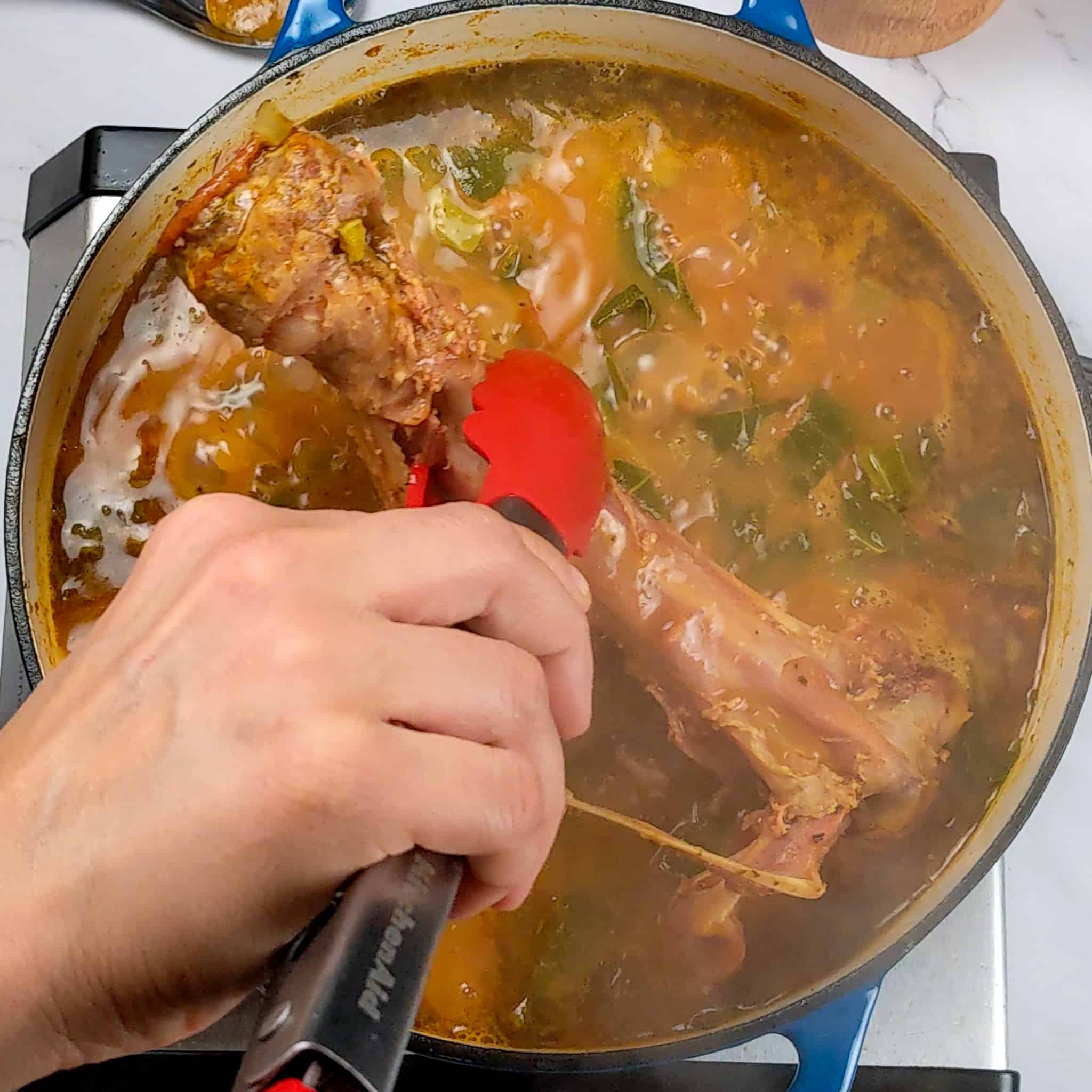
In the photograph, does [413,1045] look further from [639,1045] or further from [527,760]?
[527,760]

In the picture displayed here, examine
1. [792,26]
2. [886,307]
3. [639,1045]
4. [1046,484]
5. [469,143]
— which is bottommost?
[639,1045]

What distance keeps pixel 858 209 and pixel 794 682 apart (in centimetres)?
42

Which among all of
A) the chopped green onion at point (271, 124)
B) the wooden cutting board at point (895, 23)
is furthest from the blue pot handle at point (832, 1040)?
the wooden cutting board at point (895, 23)

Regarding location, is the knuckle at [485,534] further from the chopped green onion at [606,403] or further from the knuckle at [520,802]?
the chopped green onion at [606,403]

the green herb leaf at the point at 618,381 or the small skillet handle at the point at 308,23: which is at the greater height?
the small skillet handle at the point at 308,23

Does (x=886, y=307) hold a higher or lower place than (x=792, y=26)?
lower

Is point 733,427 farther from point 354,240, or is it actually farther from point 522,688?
point 522,688

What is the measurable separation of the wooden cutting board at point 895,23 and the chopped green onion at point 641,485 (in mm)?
557

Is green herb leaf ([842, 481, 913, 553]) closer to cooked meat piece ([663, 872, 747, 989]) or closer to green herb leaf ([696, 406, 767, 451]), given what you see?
green herb leaf ([696, 406, 767, 451])

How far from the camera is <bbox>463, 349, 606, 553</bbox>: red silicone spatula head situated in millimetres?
773

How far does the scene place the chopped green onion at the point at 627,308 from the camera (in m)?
0.95

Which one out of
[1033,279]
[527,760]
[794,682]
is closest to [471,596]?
[527,760]

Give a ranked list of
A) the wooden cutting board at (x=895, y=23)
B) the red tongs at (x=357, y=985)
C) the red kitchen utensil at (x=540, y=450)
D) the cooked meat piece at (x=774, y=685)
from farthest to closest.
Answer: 1. the wooden cutting board at (x=895, y=23)
2. the cooked meat piece at (x=774, y=685)
3. the red kitchen utensil at (x=540, y=450)
4. the red tongs at (x=357, y=985)

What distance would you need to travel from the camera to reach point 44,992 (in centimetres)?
52
